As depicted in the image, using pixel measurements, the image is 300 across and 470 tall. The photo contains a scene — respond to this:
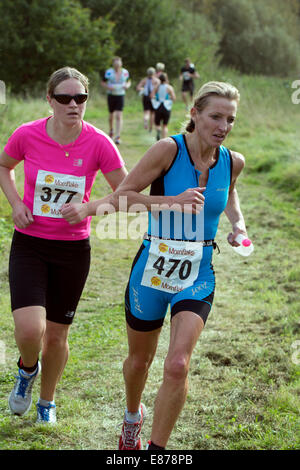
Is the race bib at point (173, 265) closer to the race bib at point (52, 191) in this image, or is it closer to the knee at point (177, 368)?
the knee at point (177, 368)

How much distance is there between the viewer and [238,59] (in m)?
50.5

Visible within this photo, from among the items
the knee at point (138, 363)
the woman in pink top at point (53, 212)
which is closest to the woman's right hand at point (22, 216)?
the woman in pink top at point (53, 212)

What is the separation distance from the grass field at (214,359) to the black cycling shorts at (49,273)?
2.38ft

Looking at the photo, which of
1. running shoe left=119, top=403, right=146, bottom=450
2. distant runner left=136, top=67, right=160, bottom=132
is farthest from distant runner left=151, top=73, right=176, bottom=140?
running shoe left=119, top=403, right=146, bottom=450

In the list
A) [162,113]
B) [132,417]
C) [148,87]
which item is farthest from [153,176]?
[148,87]

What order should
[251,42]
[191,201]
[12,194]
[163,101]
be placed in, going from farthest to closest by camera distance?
[251,42]
[163,101]
[12,194]
[191,201]

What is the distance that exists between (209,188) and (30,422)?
70.3 inches

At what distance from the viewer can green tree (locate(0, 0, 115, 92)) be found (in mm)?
26844

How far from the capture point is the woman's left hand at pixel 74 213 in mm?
3568

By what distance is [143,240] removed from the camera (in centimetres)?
369

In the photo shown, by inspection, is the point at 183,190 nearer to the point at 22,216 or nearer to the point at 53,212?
the point at 53,212

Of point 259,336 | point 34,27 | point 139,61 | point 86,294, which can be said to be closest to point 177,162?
point 259,336

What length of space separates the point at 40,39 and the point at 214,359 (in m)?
24.7

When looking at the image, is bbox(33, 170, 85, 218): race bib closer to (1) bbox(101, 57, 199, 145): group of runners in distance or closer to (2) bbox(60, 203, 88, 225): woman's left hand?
(2) bbox(60, 203, 88, 225): woman's left hand
